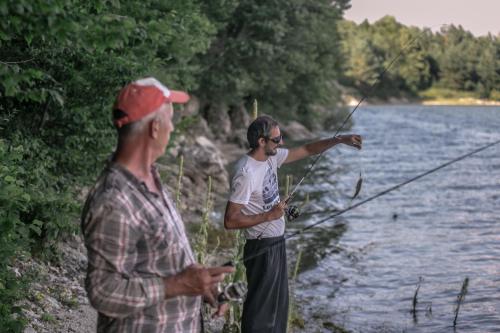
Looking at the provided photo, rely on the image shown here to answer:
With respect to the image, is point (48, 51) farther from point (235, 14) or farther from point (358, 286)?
point (235, 14)

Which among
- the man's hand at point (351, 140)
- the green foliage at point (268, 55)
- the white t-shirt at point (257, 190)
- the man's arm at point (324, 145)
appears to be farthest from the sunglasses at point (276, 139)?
the green foliage at point (268, 55)

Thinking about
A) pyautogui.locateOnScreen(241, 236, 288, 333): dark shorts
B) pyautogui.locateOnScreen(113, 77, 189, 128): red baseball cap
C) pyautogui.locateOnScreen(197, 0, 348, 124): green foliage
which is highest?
pyautogui.locateOnScreen(197, 0, 348, 124): green foliage

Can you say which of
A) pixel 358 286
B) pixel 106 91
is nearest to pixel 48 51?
pixel 106 91

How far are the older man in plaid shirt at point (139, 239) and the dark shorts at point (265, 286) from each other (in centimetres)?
243

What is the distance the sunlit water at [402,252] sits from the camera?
31.9ft

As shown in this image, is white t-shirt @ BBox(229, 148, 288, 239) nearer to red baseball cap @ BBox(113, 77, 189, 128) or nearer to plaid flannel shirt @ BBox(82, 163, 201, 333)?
plaid flannel shirt @ BBox(82, 163, 201, 333)

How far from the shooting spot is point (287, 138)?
41031 mm

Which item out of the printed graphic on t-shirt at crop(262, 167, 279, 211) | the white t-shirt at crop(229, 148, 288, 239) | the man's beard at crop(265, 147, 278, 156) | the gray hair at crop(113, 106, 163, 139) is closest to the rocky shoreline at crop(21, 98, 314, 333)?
the white t-shirt at crop(229, 148, 288, 239)

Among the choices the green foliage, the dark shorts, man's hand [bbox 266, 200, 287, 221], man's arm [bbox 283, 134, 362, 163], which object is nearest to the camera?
man's hand [bbox 266, 200, 287, 221]

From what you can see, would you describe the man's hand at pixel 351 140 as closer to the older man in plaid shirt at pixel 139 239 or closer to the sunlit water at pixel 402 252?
the older man in plaid shirt at pixel 139 239

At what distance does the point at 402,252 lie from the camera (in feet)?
46.6

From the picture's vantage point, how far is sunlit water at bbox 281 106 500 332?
972 cm

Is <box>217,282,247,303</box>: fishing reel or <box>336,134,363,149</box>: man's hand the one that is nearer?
<box>217,282,247,303</box>: fishing reel

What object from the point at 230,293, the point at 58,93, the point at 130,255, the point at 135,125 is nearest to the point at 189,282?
the point at 130,255
